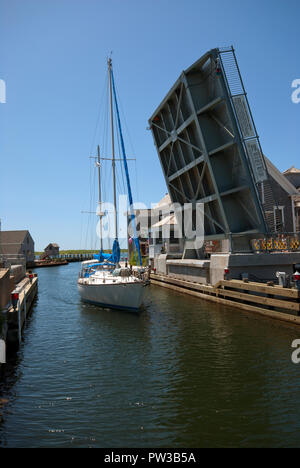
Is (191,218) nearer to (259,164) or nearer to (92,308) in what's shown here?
(259,164)

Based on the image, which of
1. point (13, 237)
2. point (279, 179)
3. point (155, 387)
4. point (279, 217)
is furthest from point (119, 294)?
point (13, 237)

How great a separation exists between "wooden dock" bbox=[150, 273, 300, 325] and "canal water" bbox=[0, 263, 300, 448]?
89 centimetres

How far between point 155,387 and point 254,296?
9.32 metres

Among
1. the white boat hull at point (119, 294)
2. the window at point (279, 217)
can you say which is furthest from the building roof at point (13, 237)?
the white boat hull at point (119, 294)

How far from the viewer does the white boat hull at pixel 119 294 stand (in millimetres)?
16797

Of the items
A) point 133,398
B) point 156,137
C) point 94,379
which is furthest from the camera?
point 156,137

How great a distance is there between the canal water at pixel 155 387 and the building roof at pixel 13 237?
6409 centimetres

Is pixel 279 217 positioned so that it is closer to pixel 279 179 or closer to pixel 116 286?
pixel 279 179

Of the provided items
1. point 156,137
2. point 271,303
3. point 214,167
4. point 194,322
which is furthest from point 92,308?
point 156,137

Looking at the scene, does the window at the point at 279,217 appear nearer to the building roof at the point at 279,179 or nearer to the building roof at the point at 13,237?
the building roof at the point at 279,179

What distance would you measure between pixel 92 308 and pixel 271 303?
985 cm

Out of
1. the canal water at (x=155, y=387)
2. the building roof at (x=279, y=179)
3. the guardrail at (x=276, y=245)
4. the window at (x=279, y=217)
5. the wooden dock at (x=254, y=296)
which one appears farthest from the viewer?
the building roof at (x=279, y=179)

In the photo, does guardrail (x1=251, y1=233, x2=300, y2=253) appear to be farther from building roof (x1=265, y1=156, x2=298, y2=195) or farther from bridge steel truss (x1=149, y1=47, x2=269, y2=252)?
building roof (x1=265, y1=156, x2=298, y2=195)
